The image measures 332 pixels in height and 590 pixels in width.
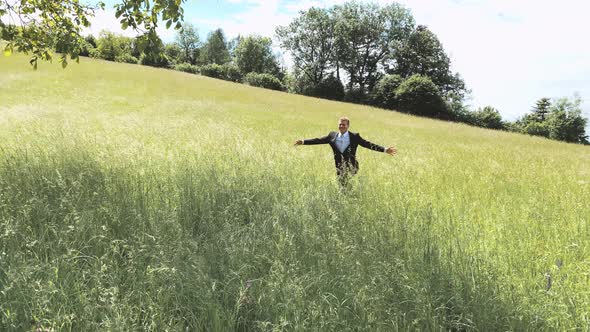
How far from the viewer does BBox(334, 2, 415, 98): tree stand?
67.4 m

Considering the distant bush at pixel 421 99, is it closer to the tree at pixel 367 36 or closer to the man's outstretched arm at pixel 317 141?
the tree at pixel 367 36

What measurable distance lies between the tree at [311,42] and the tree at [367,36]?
8.80ft

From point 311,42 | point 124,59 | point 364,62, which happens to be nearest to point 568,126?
point 364,62

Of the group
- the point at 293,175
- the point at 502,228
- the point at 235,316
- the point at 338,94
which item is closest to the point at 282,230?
the point at 235,316

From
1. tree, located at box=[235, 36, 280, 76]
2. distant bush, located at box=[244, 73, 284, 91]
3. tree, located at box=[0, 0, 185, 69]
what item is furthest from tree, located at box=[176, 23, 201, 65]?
tree, located at box=[0, 0, 185, 69]

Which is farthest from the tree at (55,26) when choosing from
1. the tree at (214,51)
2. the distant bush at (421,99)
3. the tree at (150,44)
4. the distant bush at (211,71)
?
the tree at (214,51)

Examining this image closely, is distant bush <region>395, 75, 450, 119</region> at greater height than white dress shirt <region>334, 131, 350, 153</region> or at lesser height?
greater

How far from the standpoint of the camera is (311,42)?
7044 centimetres

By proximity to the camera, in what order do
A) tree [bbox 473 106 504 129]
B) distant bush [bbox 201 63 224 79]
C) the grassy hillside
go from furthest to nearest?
1. distant bush [bbox 201 63 224 79]
2. tree [bbox 473 106 504 129]
3. the grassy hillside

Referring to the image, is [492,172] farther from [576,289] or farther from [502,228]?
[576,289]

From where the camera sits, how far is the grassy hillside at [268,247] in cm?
283

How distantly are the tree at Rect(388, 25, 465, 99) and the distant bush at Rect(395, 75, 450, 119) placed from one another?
812 inches

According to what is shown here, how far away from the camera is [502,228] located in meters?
4.56

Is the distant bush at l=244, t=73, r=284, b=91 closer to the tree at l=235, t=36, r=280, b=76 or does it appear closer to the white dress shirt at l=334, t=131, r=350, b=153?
the tree at l=235, t=36, r=280, b=76
